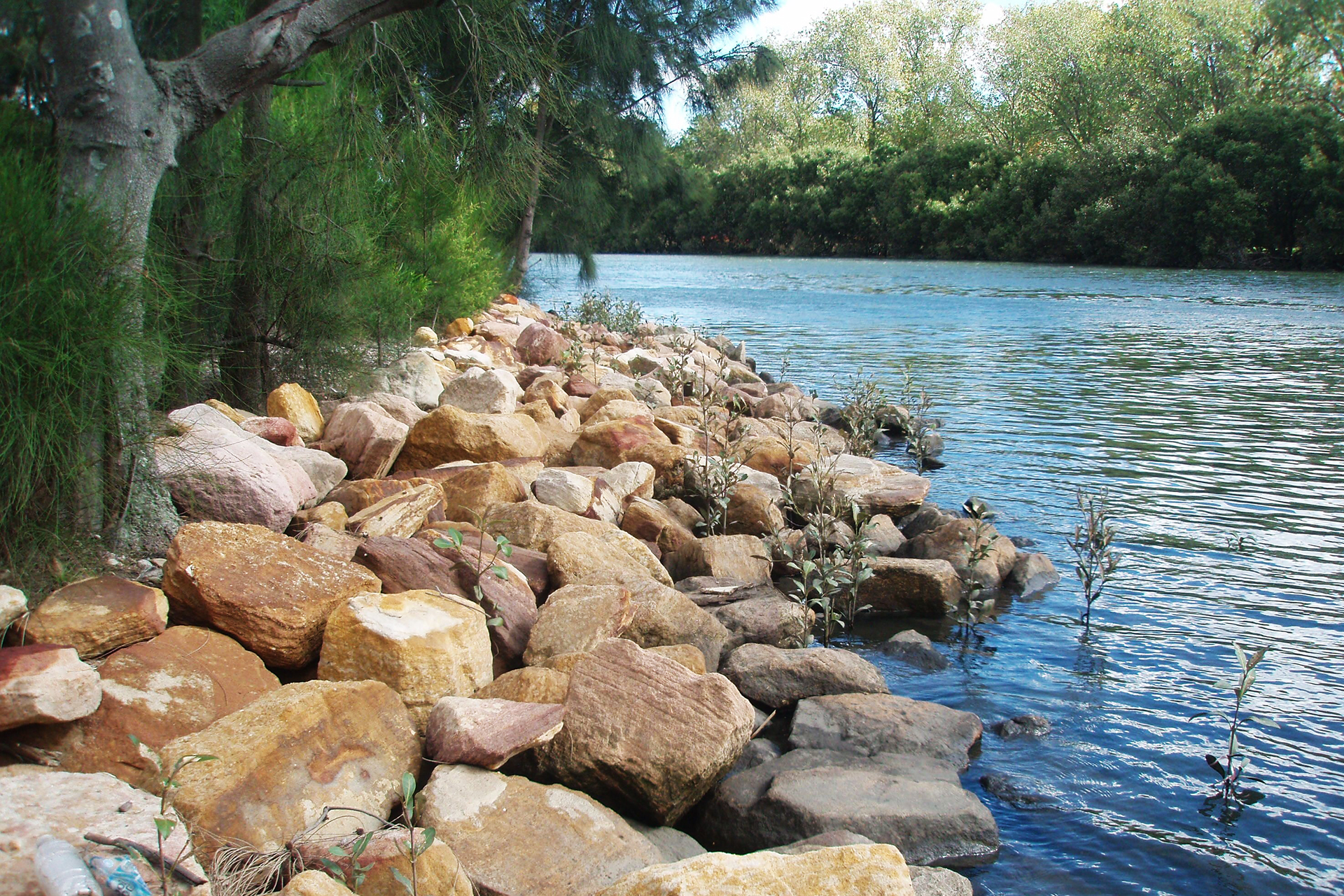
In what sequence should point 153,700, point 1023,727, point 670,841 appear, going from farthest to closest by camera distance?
point 1023,727 < point 670,841 < point 153,700

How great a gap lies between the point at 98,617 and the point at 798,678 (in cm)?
237

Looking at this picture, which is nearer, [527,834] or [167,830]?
[167,830]

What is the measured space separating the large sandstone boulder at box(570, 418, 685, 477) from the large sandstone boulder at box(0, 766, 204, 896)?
12.8ft

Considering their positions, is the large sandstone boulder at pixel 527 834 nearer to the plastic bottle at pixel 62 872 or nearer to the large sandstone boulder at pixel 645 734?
the large sandstone boulder at pixel 645 734

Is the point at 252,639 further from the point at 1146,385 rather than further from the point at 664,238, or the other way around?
the point at 664,238

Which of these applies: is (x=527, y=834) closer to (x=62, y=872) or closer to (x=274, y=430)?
(x=62, y=872)

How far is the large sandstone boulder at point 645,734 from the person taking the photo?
2.91m

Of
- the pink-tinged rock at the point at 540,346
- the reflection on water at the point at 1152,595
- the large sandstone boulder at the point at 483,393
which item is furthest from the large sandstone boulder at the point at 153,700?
the pink-tinged rock at the point at 540,346

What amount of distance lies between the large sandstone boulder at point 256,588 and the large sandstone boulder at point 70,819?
2.45ft

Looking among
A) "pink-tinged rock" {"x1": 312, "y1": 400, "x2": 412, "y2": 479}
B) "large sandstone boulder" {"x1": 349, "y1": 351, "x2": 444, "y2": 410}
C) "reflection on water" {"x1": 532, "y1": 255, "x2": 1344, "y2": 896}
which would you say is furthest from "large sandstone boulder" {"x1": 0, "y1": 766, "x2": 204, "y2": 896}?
"large sandstone boulder" {"x1": 349, "y1": 351, "x2": 444, "y2": 410}

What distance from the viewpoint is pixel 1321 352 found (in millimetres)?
14359

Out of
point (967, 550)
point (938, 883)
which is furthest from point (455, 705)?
point (967, 550)

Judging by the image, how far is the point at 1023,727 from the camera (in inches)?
150

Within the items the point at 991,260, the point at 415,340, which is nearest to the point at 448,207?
the point at 415,340
